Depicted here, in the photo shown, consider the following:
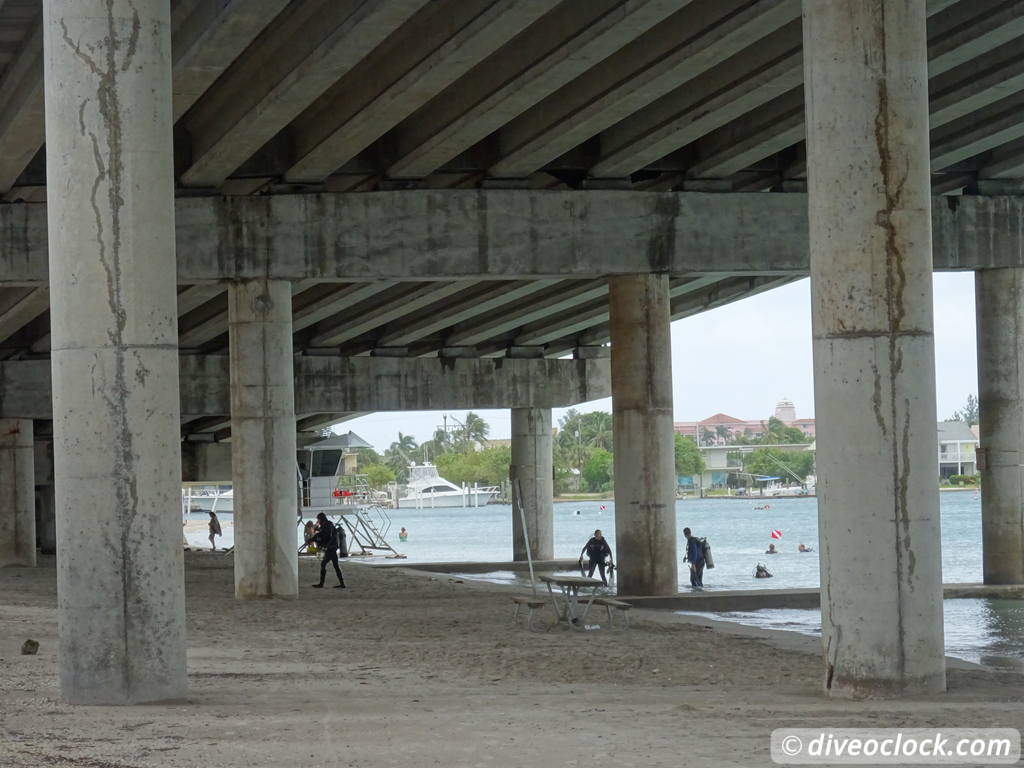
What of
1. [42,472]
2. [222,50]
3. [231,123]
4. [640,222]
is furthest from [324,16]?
[42,472]

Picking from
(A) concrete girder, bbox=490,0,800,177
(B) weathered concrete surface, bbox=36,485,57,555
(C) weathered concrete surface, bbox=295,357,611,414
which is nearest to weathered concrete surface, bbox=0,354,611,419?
(C) weathered concrete surface, bbox=295,357,611,414

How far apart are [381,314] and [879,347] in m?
24.7

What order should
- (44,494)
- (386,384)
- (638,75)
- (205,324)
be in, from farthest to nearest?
(44,494) → (386,384) → (205,324) → (638,75)

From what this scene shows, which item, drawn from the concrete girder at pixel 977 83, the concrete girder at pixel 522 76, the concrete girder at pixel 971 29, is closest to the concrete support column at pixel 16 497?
the concrete girder at pixel 522 76

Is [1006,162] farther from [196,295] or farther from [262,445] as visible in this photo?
[196,295]

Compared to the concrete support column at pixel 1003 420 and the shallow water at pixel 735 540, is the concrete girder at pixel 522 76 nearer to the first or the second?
the shallow water at pixel 735 540

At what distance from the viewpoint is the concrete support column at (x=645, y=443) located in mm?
26109

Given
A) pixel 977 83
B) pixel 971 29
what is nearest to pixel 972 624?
pixel 977 83

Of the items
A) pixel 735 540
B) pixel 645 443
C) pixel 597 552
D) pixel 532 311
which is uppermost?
pixel 532 311

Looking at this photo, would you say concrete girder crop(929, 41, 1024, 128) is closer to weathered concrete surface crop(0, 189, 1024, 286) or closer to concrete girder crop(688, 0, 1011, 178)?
concrete girder crop(688, 0, 1011, 178)

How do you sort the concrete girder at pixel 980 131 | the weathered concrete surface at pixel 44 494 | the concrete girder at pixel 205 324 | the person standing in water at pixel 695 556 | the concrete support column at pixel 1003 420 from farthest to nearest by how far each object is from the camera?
the weathered concrete surface at pixel 44 494 → the concrete girder at pixel 205 324 → the person standing in water at pixel 695 556 → the concrete support column at pixel 1003 420 → the concrete girder at pixel 980 131

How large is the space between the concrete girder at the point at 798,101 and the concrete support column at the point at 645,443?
2306 millimetres

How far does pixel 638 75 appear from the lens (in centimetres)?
2111

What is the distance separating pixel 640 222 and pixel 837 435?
14.0m
